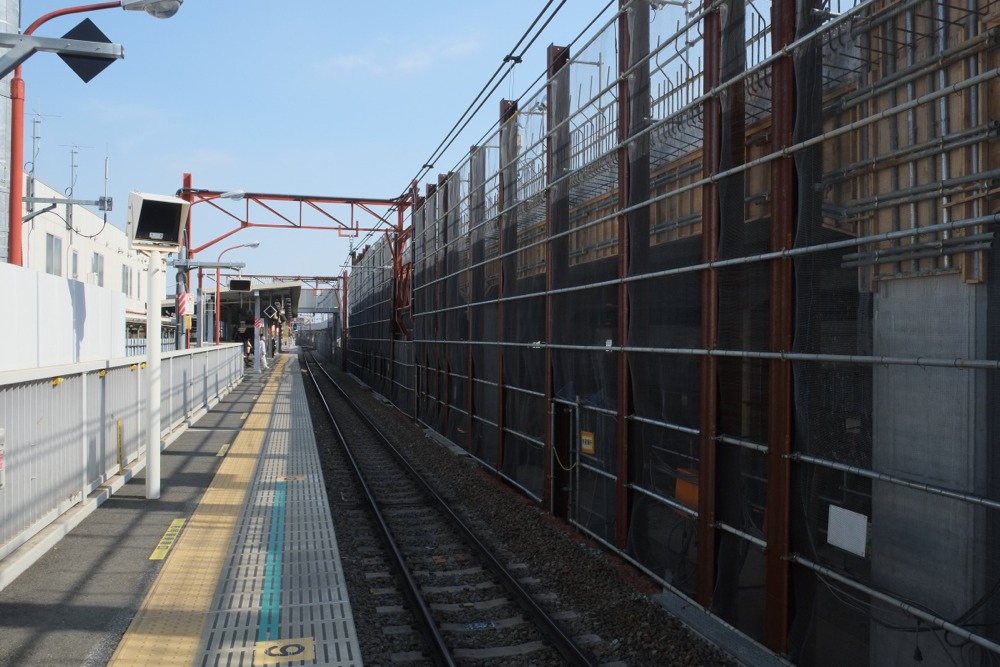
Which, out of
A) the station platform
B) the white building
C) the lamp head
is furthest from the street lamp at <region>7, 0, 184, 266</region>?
the white building

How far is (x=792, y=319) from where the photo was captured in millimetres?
5129

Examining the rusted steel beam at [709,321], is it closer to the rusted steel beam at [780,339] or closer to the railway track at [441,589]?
the rusted steel beam at [780,339]

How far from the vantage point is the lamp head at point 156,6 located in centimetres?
735

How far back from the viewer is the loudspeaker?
366 inches

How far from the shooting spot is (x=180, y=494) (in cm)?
990

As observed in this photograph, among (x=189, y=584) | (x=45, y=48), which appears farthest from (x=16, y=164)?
(x=189, y=584)

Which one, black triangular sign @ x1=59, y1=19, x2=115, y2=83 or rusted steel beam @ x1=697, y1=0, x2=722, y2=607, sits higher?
black triangular sign @ x1=59, y1=19, x2=115, y2=83

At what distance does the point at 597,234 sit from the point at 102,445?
21.2 feet

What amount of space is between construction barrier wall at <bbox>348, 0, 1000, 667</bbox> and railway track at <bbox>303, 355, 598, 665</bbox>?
126 cm

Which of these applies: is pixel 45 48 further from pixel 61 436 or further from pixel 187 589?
pixel 187 589

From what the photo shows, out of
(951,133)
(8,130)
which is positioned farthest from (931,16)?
(8,130)

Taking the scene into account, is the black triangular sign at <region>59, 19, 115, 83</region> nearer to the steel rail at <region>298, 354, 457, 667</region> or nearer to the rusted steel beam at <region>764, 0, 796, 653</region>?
the steel rail at <region>298, 354, 457, 667</region>

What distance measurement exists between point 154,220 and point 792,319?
296 inches

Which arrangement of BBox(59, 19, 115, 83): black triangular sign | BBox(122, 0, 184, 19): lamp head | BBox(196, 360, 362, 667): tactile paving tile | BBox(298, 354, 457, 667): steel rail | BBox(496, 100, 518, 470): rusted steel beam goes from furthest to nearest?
BBox(496, 100, 518, 470): rusted steel beam < BBox(122, 0, 184, 19): lamp head < BBox(59, 19, 115, 83): black triangular sign < BBox(298, 354, 457, 667): steel rail < BBox(196, 360, 362, 667): tactile paving tile
